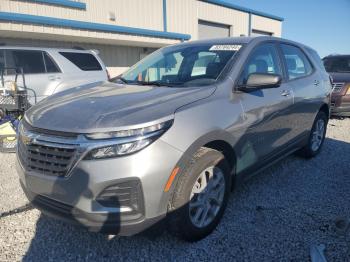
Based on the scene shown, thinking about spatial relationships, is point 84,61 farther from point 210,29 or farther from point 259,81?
point 210,29

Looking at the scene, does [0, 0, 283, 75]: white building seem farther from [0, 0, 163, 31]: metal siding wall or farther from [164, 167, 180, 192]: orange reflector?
[164, 167, 180, 192]: orange reflector

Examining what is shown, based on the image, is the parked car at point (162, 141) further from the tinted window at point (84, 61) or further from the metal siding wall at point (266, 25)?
the metal siding wall at point (266, 25)

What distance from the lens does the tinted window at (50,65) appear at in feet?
24.2

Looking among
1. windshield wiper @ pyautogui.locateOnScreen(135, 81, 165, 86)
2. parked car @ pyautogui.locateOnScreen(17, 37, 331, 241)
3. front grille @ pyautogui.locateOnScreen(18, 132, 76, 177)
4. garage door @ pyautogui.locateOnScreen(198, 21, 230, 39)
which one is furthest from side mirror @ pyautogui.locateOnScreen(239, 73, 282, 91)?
garage door @ pyautogui.locateOnScreen(198, 21, 230, 39)

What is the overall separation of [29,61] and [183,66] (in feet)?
17.0

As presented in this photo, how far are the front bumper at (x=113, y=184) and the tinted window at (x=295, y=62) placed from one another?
8.10 feet

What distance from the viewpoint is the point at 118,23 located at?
14484mm

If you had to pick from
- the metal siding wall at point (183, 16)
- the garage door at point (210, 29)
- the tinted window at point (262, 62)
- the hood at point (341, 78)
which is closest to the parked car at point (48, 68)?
the tinted window at point (262, 62)

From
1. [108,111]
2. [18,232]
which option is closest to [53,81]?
[18,232]

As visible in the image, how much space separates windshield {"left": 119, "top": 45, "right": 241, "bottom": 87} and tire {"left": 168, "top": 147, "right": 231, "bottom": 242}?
0.79 m

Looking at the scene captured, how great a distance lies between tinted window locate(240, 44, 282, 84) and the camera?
10.2ft

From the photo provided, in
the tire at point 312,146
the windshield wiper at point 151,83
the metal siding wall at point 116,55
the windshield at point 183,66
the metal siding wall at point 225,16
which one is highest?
the metal siding wall at point 225,16

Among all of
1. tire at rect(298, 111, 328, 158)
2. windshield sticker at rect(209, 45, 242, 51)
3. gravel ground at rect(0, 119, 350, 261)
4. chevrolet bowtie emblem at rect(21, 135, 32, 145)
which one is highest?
windshield sticker at rect(209, 45, 242, 51)

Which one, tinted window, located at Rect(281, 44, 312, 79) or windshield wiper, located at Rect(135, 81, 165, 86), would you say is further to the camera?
tinted window, located at Rect(281, 44, 312, 79)
